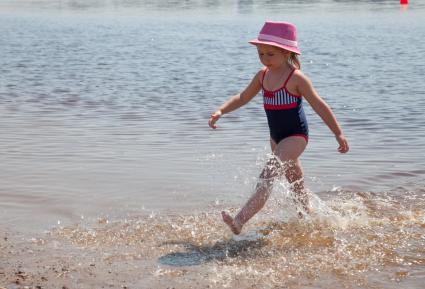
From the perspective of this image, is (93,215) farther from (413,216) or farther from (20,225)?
(413,216)

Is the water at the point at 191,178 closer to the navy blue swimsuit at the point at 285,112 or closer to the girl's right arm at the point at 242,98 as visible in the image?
the navy blue swimsuit at the point at 285,112

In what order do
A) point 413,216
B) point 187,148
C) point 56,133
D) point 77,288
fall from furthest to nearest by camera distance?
point 56,133, point 187,148, point 413,216, point 77,288

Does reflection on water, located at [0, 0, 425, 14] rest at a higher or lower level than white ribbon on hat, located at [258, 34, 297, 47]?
lower

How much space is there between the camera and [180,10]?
3828cm

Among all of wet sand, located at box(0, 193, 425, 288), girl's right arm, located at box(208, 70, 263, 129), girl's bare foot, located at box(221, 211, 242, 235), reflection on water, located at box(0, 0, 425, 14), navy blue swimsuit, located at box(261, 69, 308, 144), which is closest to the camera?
wet sand, located at box(0, 193, 425, 288)

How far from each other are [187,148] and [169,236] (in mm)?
3046

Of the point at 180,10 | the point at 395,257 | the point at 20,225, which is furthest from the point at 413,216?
the point at 180,10

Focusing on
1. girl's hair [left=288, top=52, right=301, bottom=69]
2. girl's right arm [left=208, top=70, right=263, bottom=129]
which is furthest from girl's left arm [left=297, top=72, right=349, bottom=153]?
girl's right arm [left=208, top=70, right=263, bottom=129]

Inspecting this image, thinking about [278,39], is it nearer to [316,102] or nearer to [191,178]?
[316,102]

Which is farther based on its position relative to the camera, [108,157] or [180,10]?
[180,10]

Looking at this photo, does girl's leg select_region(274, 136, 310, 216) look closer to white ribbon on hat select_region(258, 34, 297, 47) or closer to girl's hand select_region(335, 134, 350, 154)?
girl's hand select_region(335, 134, 350, 154)

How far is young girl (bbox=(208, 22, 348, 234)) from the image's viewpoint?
5363 mm

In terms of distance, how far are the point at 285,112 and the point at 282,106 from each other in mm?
48

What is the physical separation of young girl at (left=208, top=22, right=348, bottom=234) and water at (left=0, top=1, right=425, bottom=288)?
358mm
